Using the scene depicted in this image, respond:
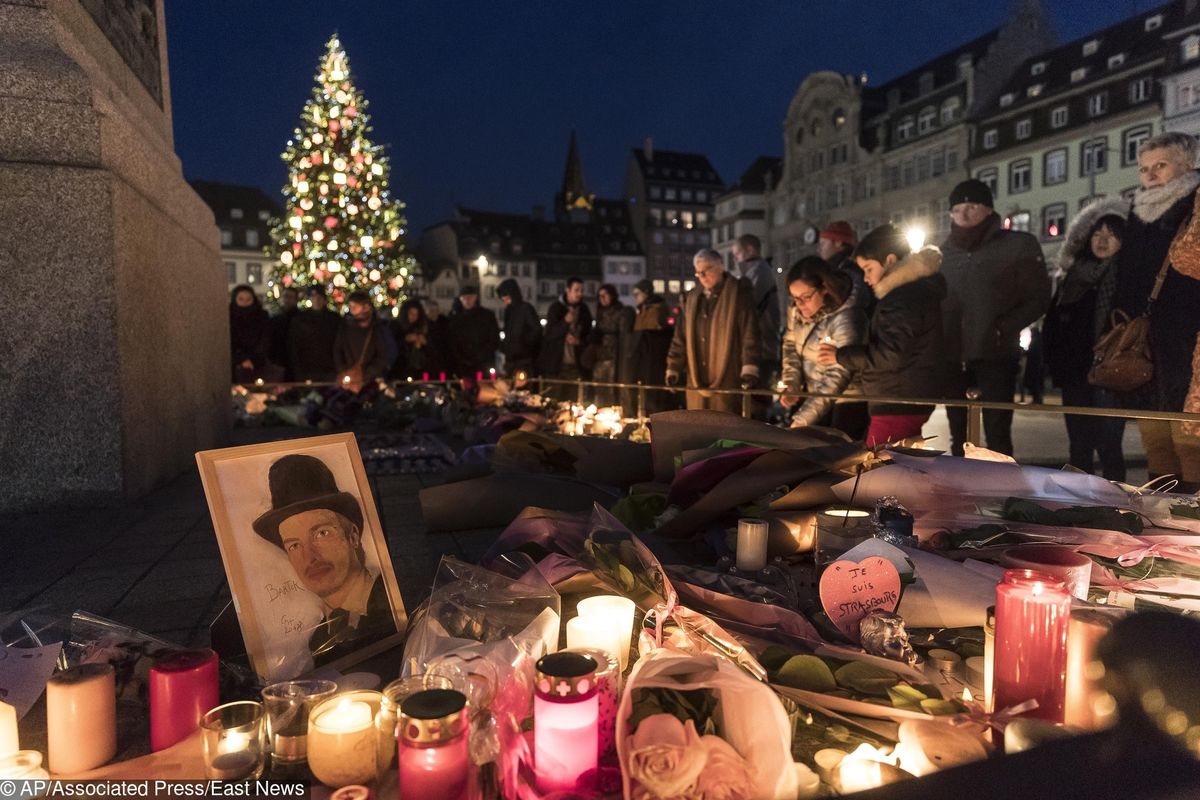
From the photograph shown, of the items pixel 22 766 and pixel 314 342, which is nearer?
pixel 22 766

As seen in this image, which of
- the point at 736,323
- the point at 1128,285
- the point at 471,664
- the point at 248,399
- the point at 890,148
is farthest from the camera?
the point at 890,148

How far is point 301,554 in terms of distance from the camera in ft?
7.35

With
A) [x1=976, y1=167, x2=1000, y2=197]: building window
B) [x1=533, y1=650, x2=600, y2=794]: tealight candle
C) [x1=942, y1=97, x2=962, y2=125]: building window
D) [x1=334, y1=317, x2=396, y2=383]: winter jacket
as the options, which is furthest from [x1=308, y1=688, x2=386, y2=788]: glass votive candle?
[x1=942, y1=97, x2=962, y2=125]: building window

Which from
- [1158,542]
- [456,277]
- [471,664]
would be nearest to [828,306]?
[1158,542]

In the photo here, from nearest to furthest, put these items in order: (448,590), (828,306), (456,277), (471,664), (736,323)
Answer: (471,664) < (448,590) < (828,306) < (736,323) < (456,277)

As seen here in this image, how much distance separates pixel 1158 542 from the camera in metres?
2.56

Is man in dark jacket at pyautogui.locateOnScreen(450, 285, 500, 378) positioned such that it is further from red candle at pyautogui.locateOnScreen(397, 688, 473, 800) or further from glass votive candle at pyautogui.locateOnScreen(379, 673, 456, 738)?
red candle at pyautogui.locateOnScreen(397, 688, 473, 800)

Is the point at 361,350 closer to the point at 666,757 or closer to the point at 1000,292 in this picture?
the point at 1000,292

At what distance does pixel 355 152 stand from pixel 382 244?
2.58 meters

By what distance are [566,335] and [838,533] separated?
27.4 feet

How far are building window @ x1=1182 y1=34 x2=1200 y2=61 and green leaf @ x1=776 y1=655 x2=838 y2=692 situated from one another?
127 ft

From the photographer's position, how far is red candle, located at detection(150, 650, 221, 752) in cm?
178

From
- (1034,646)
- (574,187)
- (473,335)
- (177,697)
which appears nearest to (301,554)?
(177,697)

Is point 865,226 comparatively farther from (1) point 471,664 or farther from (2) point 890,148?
(1) point 471,664
